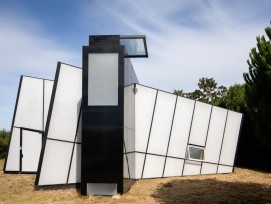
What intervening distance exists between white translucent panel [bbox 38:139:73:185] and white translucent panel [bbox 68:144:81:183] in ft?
0.61

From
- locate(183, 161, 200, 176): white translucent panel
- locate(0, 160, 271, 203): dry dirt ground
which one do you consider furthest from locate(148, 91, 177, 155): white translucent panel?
locate(183, 161, 200, 176): white translucent panel

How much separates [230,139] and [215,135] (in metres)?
1.25

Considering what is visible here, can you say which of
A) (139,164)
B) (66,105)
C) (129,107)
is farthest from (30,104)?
(139,164)

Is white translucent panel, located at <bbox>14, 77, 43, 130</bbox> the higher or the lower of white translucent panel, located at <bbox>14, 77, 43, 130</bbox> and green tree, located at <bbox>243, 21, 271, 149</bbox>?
the lower

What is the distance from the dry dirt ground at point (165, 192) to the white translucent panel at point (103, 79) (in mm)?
3433

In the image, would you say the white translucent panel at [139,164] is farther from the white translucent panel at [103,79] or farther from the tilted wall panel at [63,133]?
the white translucent panel at [103,79]

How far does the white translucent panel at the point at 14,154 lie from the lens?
16.3m

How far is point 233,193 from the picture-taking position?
12055 millimetres

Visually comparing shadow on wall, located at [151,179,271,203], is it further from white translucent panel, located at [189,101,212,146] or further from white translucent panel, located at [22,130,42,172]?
white translucent panel, located at [22,130,42,172]

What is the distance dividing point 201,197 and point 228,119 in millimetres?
8039

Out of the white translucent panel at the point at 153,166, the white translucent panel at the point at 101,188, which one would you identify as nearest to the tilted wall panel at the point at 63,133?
the white translucent panel at the point at 101,188

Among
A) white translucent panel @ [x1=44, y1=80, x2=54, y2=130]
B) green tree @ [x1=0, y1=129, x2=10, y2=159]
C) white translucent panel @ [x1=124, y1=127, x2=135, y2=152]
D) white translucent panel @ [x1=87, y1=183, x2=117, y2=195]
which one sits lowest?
green tree @ [x1=0, y1=129, x2=10, y2=159]

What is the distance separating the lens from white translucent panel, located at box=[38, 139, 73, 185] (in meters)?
12.3

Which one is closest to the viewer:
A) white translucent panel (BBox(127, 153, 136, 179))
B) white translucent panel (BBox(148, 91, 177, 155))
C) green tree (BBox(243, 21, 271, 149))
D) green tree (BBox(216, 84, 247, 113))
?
green tree (BBox(243, 21, 271, 149))
